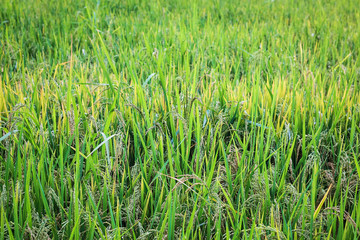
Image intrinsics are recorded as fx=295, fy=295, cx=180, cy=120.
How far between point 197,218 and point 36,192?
1.52ft

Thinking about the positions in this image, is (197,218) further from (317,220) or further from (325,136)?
(325,136)

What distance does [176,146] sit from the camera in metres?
1.11

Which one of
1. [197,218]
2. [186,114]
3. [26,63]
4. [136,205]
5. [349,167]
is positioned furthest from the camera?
[26,63]

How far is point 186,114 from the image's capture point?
119 cm

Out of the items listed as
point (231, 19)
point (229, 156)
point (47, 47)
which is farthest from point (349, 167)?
point (231, 19)

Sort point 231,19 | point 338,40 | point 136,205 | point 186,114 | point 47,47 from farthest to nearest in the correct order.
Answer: point 231,19
point 338,40
point 47,47
point 186,114
point 136,205

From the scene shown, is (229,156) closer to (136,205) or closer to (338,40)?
Answer: (136,205)

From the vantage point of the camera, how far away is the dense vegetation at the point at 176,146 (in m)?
0.79

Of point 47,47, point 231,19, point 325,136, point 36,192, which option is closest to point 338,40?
point 231,19

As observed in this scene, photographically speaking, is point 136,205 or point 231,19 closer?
point 136,205

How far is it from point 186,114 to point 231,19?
2.45m

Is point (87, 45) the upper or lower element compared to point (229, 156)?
upper

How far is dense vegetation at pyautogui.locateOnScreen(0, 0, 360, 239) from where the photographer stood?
790 mm

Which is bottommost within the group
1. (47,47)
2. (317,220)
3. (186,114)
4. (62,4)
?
(317,220)
